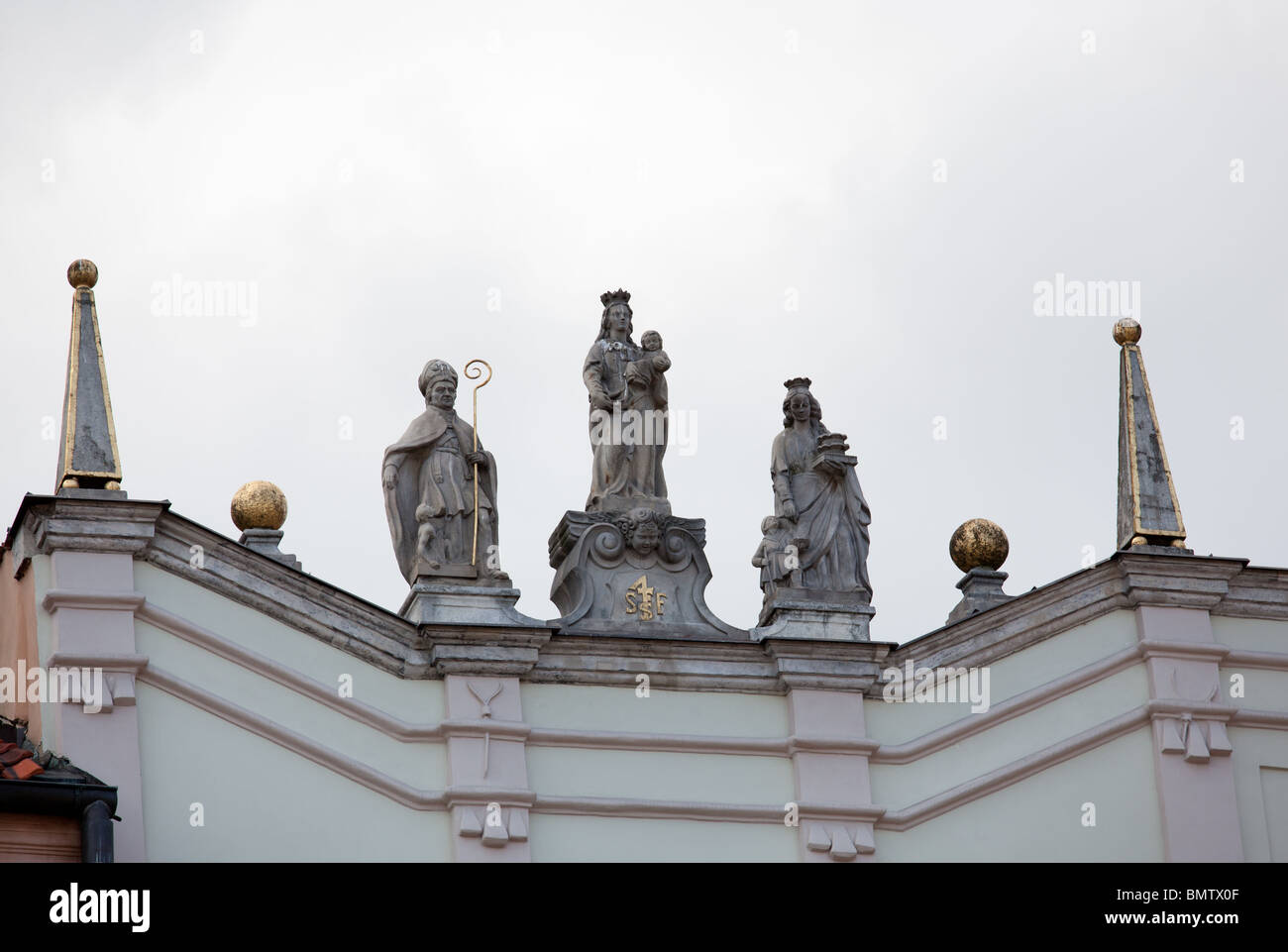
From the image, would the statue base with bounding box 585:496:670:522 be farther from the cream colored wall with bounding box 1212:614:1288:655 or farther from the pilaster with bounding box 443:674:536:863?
the cream colored wall with bounding box 1212:614:1288:655

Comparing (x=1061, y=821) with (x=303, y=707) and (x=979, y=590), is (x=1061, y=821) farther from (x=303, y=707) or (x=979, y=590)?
(x=303, y=707)

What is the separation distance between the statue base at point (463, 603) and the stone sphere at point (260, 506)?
2028 mm

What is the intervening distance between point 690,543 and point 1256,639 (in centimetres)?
519

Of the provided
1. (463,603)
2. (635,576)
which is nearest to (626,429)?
(635,576)

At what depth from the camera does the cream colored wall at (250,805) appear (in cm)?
2375

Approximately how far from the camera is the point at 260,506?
2666 centimetres

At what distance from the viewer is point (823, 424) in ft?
88.2

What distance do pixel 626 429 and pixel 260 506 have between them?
3342mm

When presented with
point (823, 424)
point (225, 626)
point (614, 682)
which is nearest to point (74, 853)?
point (225, 626)

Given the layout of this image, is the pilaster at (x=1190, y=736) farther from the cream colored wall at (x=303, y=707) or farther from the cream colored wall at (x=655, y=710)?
the cream colored wall at (x=303, y=707)

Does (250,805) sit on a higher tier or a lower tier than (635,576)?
lower

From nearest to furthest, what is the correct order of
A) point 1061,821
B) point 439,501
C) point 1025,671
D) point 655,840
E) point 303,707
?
point 303,707
point 655,840
point 439,501
point 1061,821
point 1025,671

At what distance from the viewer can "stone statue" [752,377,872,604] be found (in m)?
26.2
